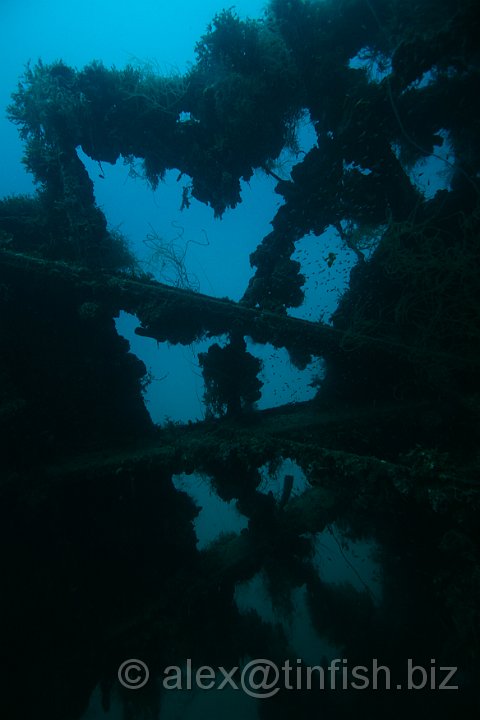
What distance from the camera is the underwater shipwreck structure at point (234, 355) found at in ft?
16.7

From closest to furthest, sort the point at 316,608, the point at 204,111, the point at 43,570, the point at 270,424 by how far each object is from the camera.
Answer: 1. the point at 43,570
2. the point at 270,424
3. the point at 204,111
4. the point at 316,608

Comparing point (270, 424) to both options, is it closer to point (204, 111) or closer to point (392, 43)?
point (204, 111)

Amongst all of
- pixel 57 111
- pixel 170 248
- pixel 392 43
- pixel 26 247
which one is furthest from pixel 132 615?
pixel 392 43

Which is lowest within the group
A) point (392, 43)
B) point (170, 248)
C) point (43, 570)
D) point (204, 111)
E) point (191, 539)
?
point (43, 570)

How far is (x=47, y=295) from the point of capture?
609cm

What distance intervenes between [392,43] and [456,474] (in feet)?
27.0

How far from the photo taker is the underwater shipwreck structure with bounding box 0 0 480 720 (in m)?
5.09

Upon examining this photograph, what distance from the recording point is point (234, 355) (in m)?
6.29

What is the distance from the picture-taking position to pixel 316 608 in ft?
26.5

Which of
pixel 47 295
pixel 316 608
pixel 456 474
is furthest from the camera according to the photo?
pixel 316 608

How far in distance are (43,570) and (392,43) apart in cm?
1107

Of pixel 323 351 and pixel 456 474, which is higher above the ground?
pixel 323 351

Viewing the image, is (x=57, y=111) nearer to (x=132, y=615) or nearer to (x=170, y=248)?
Result: (x=170, y=248)

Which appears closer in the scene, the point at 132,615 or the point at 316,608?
the point at 132,615
